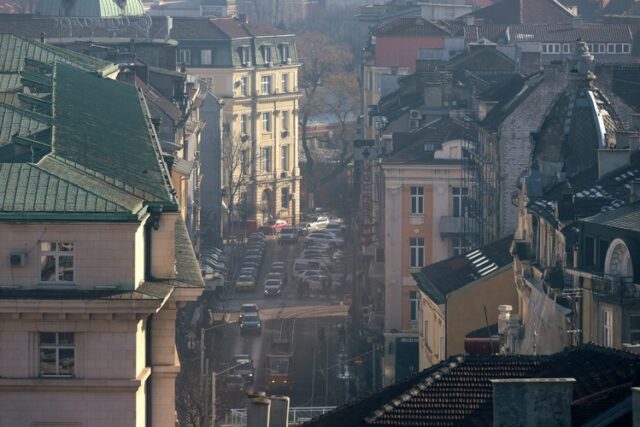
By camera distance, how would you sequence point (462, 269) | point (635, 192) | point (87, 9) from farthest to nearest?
1. point (87, 9)
2. point (462, 269)
3. point (635, 192)

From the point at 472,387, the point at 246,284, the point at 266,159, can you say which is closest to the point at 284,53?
the point at 266,159

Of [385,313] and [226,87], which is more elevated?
[226,87]

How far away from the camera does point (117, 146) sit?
1700 inches

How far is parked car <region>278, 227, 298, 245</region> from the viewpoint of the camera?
11706cm

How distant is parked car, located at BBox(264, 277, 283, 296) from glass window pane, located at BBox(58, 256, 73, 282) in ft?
195

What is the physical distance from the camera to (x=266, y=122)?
13038 cm

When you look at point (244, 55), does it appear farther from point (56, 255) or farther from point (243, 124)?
point (56, 255)

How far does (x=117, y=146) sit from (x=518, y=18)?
280 ft

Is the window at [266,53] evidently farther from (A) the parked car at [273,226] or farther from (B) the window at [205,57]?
(A) the parked car at [273,226]

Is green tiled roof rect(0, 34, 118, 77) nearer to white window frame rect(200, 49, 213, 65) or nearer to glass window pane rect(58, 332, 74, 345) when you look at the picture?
glass window pane rect(58, 332, 74, 345)

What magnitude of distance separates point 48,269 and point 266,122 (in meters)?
93.7

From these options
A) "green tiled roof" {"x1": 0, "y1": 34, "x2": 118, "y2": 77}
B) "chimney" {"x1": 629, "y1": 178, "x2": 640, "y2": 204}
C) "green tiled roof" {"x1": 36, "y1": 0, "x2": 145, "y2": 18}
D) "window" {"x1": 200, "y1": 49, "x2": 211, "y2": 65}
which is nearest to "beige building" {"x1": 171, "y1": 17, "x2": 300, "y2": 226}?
"window" {"x1": 200, "y1": 49, "x2": 211, "y2": 65}

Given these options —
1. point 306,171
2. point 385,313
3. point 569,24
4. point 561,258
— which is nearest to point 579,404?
point 561,258

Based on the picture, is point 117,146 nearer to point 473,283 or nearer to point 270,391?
point 473,283
